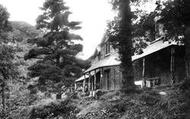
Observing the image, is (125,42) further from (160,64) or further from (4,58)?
(4,58)

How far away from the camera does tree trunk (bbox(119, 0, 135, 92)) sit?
1533cm

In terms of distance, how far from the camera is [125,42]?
1554 cm

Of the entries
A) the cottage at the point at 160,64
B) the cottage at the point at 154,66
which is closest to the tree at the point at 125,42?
the cottage at the point at 154,66

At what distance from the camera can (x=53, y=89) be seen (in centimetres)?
2252

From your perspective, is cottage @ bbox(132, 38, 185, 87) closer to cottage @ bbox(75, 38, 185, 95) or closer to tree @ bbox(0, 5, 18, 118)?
cottage @ bbox(75, 38, 185, 95)

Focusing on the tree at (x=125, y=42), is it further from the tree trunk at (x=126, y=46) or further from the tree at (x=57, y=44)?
the tree at (x=57, y=44)

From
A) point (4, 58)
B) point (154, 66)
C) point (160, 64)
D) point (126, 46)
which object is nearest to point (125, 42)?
point (126, 46)

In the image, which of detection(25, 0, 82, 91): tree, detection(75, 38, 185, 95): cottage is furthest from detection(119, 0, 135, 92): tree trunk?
detection(25, 0, 82, 91): tree

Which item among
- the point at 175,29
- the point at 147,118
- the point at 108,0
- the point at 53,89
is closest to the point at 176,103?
the point at 147,118

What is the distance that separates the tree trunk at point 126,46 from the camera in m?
15.3

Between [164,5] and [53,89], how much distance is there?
46.1ft

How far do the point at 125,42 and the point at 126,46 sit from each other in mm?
240

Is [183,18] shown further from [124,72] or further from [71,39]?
[71,39]

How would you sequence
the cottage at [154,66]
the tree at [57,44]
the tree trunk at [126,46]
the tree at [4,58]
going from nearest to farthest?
the tree trunk at [126,46] < the cottage at [154,66] < the tree at [4,58] < the tree at [57,44]
